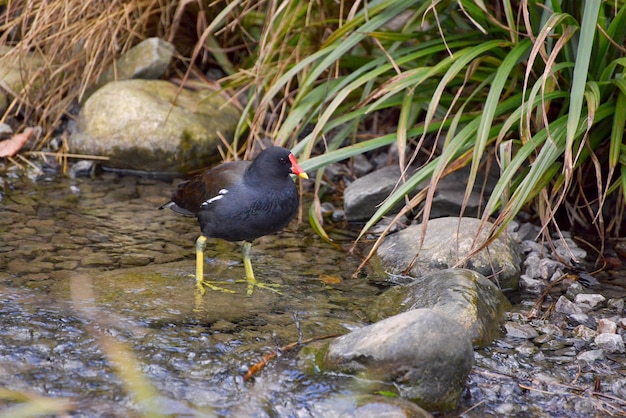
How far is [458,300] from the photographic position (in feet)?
12.2

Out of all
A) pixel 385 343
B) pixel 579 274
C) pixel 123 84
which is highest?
pixel 123 84

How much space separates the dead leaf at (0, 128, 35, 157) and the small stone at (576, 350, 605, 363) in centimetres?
440

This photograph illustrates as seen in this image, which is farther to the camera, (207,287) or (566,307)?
(207,287)

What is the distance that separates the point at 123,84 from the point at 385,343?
3886mm

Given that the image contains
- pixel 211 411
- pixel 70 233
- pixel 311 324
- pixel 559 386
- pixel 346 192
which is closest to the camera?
pixel 211 411

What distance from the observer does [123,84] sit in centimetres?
630

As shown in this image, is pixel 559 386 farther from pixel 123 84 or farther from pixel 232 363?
pixel 123 84

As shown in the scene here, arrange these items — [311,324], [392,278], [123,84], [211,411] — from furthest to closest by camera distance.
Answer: [123,84], [392,278], [311,324], [211,411]

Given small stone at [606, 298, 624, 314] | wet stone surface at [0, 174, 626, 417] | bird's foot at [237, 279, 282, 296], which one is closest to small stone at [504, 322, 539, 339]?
wet stone surface at [0, 174, 626, 417]

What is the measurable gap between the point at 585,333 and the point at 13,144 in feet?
14.5

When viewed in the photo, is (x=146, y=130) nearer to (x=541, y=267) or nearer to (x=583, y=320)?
(x=541, y=267)

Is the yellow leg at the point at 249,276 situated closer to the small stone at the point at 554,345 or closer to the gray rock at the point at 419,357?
the gray rock at the point at 419,357

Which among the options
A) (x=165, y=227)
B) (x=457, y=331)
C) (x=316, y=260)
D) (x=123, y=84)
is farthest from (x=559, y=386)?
(x=123, y=84)

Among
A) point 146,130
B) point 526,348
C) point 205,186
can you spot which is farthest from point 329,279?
point 146,130
